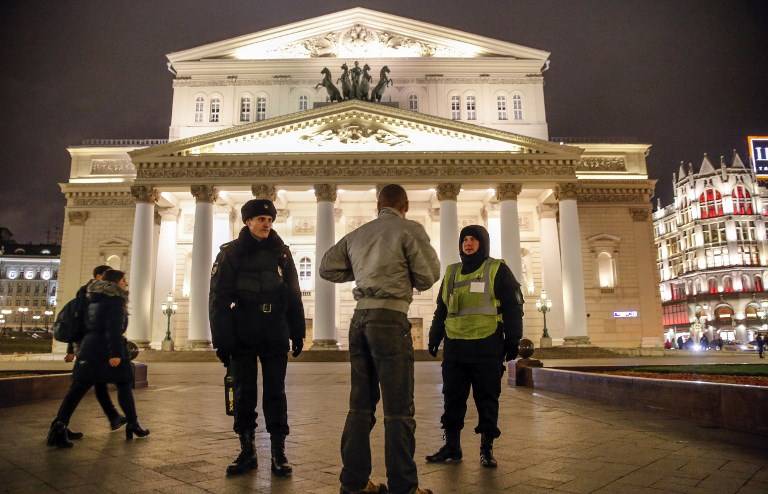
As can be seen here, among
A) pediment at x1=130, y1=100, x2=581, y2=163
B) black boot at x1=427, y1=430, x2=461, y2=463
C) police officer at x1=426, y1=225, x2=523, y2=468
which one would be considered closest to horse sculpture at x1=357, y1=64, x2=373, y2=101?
pediment at x1=130, y1=100, x2=581, y2=163

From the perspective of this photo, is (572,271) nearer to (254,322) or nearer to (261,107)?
(261,107)

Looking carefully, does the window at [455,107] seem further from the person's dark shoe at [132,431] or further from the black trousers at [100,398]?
the person's dark shoe at [132,431]

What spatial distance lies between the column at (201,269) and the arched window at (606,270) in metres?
23.5

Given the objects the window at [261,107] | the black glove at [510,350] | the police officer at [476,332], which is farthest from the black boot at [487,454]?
the window at [261,107]

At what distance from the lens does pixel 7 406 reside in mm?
10266

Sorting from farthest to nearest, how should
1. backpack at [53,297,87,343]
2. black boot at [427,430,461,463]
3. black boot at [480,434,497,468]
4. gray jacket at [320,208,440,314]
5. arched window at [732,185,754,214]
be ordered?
arched window at [732,185,754,214]
backpack at [53,297,87,343]
black boot at [427,430,461,463]
black boot at [480,434,497,468]
gray jacket at [320,208,440,314]

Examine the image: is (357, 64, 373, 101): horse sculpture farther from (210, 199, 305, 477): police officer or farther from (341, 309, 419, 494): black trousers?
(341, 309, 419, 494): black trousers

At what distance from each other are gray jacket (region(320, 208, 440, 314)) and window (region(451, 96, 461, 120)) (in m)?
35.4

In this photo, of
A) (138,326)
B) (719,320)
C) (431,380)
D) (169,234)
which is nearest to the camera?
(431,380)

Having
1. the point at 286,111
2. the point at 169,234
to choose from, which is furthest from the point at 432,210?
the point at 169,234

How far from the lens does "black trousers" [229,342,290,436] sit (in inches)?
206

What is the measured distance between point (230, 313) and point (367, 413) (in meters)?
1.59

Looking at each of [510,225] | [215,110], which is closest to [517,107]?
[510,225]

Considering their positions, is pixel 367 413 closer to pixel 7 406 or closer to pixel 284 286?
pixel 284 286
